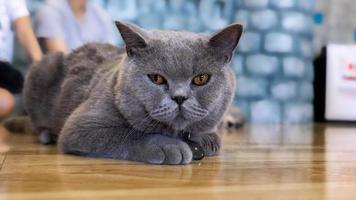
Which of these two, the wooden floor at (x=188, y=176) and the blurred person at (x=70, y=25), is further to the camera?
the blurred person at (x=70, y=25)

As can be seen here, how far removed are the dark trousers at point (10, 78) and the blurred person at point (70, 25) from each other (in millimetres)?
226

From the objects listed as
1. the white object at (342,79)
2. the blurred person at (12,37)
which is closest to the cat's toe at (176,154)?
the blurred person at (12,37)

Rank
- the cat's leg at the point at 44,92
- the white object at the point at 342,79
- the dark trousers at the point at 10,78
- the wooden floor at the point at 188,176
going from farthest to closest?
the white object at the point at 342,79
the dark trousers at the point at 10,78
the cat's leg at the point at 44,92
the wooden floor at the point at 188,176

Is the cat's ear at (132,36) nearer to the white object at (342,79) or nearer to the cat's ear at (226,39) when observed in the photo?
the cat's ear at (226,39)

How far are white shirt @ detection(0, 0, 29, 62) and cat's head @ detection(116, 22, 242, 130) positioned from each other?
1306 mm

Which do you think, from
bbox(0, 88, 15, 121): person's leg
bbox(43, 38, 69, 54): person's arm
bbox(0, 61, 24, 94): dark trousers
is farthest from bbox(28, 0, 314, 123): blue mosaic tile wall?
bbox(0, 88, 15, 121): person's leg

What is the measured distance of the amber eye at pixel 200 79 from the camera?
4.05 feet

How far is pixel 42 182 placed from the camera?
3.34 feet

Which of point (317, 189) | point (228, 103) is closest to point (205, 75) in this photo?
point (228, 103)

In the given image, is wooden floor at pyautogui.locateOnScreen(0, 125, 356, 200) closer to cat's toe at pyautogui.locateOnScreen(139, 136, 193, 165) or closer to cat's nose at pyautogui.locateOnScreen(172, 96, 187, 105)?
cat's toe at pyautogui.locateOnScreen(139, 136, 193, 165)

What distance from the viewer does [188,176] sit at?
3.68 ft

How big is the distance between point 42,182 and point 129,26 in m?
0.42

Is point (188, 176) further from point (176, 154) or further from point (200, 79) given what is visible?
point (200, 79)

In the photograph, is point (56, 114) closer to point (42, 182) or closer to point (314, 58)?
point (42, 182)
